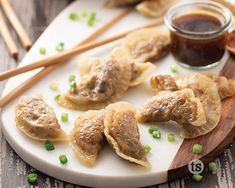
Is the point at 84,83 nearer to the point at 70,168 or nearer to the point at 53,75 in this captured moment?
the point at 53,75

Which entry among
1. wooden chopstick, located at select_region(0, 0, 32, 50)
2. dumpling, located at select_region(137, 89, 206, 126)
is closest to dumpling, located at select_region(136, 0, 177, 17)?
wooden chopstick, located at select_region(0, 0, 32, 50)

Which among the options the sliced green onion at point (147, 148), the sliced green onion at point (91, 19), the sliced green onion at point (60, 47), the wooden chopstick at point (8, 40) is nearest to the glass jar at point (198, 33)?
the sliced green onion at point (91, 19)

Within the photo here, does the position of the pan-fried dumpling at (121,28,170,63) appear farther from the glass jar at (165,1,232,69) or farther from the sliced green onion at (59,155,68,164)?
the sliced green onion at (59,155,68,164)

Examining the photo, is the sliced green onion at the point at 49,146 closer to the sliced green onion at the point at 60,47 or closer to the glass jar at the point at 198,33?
the sliced green onion at the point at 60,47

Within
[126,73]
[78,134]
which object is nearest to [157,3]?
[126,73]

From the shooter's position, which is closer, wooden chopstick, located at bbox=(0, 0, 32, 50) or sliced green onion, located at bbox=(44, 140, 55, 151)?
sliced green onion, located at bbox=(44, 140, 55, 151)

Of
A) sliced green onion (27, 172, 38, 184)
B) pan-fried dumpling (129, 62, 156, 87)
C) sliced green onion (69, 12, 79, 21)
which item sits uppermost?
sliced green onion (27, 172, 38, 184)
